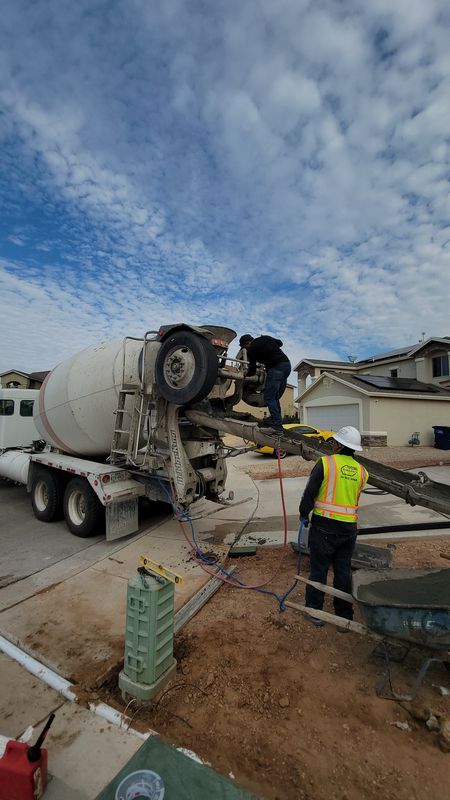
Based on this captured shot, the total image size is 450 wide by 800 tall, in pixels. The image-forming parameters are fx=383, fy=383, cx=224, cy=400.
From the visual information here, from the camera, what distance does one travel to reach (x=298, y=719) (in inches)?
99.2

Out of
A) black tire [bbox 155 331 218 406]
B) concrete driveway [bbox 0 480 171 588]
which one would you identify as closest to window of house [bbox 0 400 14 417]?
concrete driveway [bbox 0 480 171 588]

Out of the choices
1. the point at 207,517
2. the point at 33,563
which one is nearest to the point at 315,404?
the point at 207,517

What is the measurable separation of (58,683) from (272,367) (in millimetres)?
→ 3988

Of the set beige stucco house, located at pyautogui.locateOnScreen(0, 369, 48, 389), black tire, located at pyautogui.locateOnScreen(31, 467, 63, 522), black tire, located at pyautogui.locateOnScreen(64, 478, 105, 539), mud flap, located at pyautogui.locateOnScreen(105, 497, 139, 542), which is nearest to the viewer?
mud flap, located at pyautogui.locateOnScreen(105, 497, 139, 542)

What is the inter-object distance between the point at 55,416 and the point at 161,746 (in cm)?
612

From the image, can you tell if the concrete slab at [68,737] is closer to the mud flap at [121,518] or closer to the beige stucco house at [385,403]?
the mud flap at [121,518]

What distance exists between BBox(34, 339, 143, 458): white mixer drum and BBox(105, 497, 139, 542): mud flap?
3.77ft

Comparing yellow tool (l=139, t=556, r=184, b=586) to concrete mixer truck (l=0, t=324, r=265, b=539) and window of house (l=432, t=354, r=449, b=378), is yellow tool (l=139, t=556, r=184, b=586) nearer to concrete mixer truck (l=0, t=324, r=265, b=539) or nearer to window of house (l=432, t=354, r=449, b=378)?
concrete mixer truck (l=0, t=324, r=265, b=539)

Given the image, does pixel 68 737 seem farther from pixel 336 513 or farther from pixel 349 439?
pixel 349 439

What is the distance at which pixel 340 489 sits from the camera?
3.56 metres

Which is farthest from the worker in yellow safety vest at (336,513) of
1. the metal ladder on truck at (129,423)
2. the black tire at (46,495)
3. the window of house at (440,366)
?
the window of house at (440,366)

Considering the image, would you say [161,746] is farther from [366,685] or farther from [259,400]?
[259,400]

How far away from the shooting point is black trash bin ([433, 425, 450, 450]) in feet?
63.5

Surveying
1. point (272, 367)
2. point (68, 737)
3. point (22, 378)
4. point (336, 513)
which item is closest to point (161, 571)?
point (68, 737)
